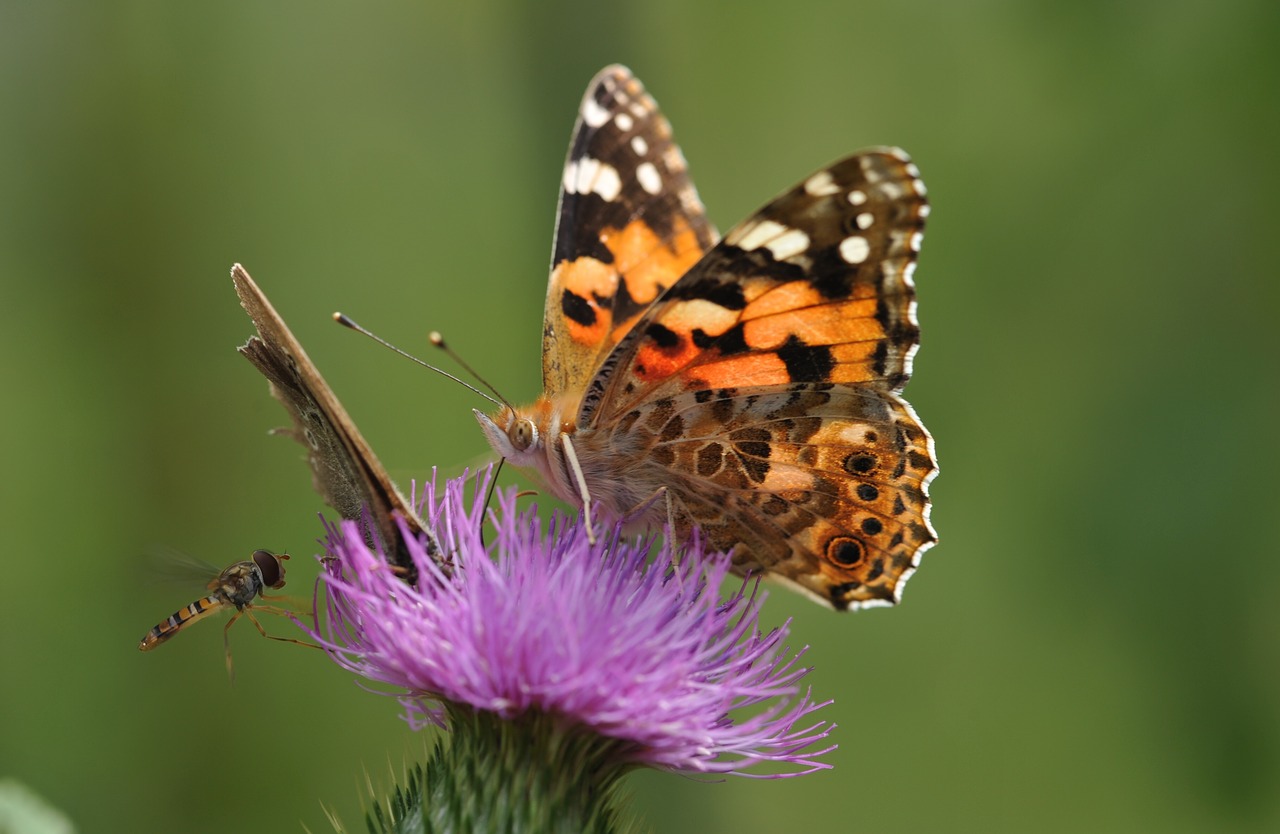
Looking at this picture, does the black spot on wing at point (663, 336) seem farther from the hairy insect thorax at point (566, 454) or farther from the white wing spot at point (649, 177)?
the white wing spot at point (649, 177)

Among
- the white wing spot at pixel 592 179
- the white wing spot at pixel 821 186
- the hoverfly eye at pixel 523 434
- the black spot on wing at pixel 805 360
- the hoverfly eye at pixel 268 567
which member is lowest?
the hoverfly eye at pixel 268 567

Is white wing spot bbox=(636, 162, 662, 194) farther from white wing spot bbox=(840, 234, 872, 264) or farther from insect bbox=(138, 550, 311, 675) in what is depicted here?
insect bbox=(138, 550, 311, 675)

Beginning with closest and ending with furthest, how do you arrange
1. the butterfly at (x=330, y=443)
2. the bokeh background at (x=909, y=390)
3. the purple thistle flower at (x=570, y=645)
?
the butterfly at (x=330, y=443) → the purple thistle flower at (x=570, y=645) → the bokeh background at (x=909, y=390)

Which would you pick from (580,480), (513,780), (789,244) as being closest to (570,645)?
(513,780)

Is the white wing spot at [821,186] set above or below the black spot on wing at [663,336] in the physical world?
above

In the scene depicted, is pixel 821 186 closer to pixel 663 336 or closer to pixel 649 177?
pixel 663 336

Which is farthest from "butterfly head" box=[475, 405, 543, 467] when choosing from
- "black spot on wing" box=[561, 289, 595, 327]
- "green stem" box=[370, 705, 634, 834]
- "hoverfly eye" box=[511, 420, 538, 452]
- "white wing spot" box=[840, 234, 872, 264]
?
"white wing spot" box=[840, 234, 872, 264]

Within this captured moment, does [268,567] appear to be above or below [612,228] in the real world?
below

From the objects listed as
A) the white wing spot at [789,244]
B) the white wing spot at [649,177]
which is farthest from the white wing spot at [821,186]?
the white wing spot at [649,177]
